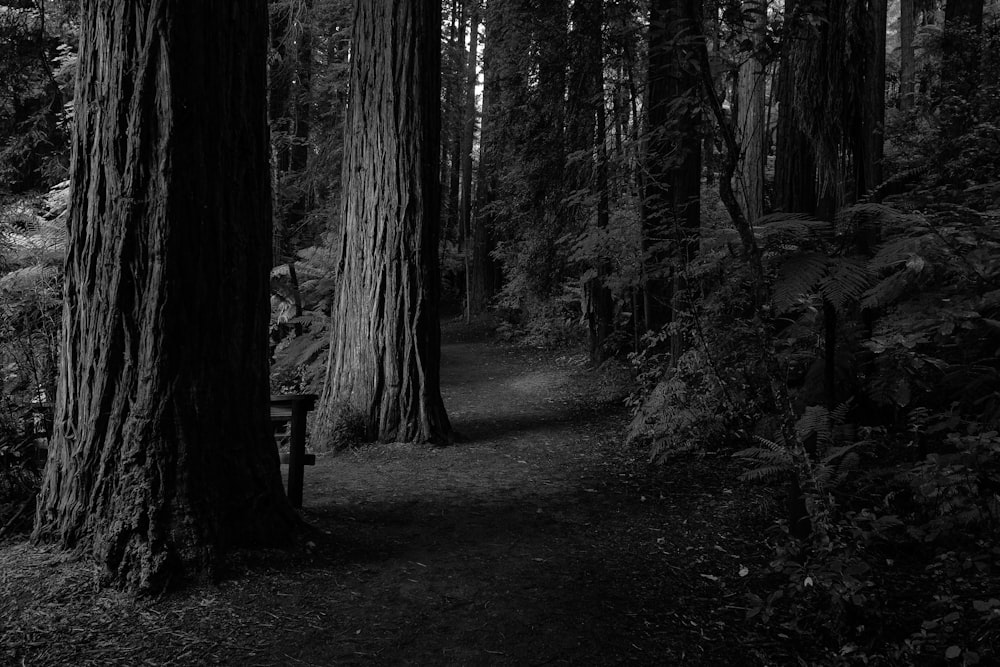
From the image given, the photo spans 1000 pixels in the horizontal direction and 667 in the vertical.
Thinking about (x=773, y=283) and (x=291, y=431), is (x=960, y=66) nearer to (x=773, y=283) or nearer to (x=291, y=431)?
(x=773, y=283)

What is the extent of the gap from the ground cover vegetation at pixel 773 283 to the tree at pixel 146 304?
96cm

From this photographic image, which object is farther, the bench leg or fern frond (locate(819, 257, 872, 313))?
the bench leg

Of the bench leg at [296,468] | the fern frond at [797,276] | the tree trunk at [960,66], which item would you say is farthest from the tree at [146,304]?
the tree trunk at [960,66]

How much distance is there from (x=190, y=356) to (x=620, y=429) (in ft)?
17.6

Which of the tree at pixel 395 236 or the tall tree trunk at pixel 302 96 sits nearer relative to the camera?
the tree at pixel 395 236

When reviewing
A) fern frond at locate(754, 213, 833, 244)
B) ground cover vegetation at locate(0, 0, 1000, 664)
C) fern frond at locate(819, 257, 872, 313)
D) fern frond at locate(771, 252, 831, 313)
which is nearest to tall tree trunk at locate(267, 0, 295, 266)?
ground cover vegetation at locate(0, 0, 1000, 664)

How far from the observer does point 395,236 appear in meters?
7.23

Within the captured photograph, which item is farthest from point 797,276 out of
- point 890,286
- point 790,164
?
point 790,164

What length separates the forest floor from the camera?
2998 mm

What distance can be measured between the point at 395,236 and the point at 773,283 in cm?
448

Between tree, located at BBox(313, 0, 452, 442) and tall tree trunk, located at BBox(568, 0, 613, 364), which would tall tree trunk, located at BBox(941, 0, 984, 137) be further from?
tree, located at BBox(313, 0, 452, 442)

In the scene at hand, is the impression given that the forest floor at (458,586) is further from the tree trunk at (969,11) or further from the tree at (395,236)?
the tree trunk at (969,11)

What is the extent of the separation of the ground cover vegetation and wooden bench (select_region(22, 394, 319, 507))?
9 cm

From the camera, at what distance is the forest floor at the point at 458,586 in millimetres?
2998
